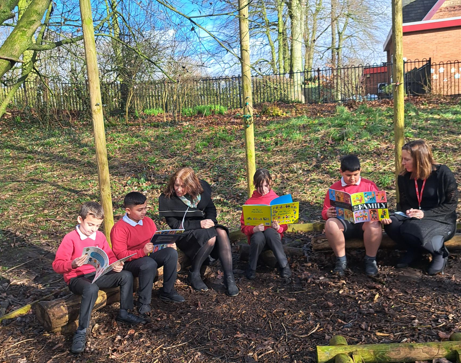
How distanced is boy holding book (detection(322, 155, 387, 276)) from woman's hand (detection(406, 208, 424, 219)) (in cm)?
26

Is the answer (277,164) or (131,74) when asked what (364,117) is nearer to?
(277,164)

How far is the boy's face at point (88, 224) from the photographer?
3.47 m

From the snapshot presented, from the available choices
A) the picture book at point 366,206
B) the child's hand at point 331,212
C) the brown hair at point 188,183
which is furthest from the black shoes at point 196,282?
the picture book at point 366,206

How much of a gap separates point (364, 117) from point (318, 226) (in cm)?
660

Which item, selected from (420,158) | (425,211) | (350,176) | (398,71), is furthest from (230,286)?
(398,71)

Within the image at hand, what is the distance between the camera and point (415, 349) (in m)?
2.65

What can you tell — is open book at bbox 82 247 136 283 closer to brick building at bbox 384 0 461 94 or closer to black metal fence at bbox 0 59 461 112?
black metal fence at bbox 0 59 461 112

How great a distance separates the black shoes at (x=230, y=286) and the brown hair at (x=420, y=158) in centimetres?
220

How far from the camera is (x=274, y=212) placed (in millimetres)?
4230

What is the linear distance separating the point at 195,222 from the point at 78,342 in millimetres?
1723

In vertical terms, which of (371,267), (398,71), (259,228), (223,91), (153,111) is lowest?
A: (371,267)

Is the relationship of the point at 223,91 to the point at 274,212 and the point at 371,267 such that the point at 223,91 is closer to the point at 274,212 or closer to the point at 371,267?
the point at 274,212

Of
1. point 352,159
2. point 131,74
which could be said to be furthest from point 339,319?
point 131,74

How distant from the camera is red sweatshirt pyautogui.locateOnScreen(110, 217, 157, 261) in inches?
152
